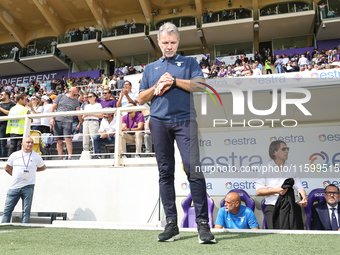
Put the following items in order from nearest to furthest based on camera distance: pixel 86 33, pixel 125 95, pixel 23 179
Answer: pixel 23 179
pixel 125 95
pixel 86 33

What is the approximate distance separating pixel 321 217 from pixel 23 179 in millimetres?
4084

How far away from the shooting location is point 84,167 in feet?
16.1

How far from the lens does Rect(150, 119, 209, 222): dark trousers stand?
6.89ft

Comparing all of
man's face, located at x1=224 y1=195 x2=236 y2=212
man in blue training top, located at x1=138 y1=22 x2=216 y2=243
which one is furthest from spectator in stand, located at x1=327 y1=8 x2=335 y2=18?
man in blue training top, located at x1=138 y1=22 x2=216 y2=243

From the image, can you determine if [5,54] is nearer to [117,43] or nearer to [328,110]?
[117,43]

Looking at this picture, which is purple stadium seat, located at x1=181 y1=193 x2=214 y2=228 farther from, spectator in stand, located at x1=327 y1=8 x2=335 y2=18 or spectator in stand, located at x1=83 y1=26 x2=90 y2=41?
spectator in stand, located at x1=83 y1=26 x2=90 y2=41

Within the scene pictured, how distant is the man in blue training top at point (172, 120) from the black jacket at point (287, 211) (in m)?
1.55

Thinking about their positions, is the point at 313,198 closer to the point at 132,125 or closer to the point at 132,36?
the point at 132,125

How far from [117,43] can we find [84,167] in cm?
1773

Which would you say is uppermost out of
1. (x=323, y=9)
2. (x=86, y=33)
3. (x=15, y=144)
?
(x=86, y=33)

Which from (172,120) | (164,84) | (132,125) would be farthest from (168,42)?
(132,125)

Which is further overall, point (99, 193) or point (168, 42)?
point (99, 193)

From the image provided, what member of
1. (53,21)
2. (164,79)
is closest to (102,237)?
(164,79)

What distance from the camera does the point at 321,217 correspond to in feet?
11.5
